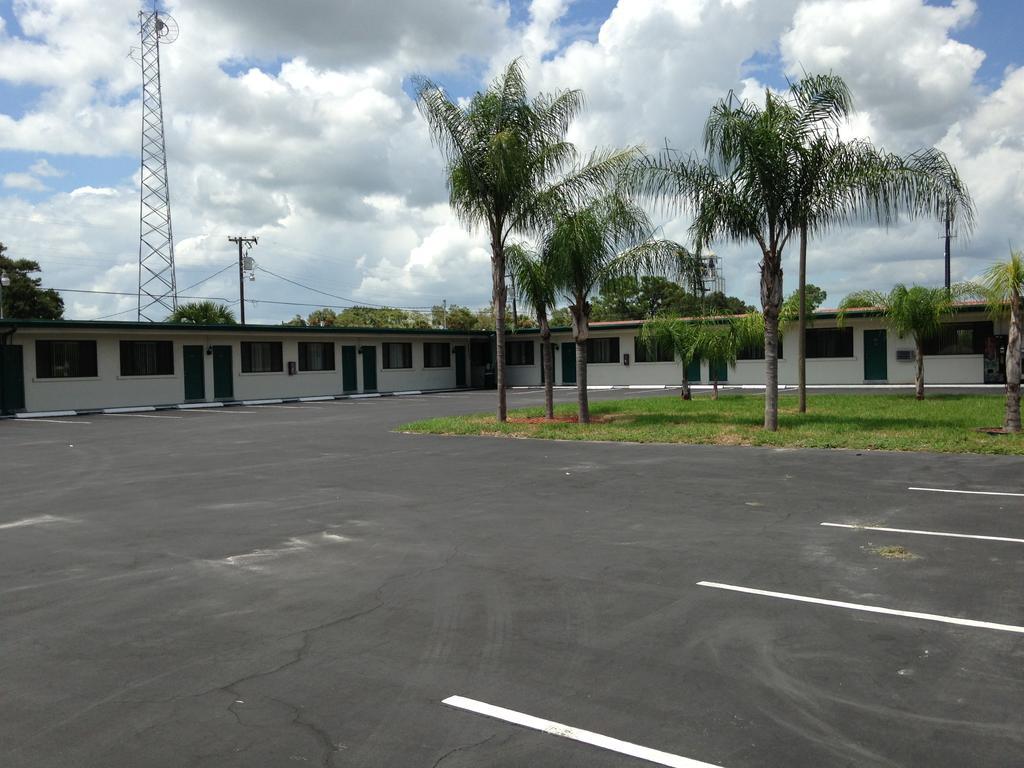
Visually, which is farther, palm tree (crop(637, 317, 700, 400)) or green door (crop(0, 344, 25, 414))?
green door (crop(0, 344, 25, 414))

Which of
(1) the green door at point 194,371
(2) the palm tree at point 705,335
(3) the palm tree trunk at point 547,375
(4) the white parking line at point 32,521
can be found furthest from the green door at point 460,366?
(4) the white parking line at point 32,521

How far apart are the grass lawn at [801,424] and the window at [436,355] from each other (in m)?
18.2

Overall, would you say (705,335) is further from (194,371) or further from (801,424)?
(194,371)

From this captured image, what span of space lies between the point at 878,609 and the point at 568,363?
36.4 m

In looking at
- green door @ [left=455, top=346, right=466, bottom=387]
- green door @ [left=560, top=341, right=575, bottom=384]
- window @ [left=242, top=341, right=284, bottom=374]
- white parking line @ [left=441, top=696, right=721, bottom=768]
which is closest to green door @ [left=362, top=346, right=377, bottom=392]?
window @ [left=242, top=341, right=284, bottom=374]

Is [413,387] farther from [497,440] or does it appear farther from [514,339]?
[497,440]

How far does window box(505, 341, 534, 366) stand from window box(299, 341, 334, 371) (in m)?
10.1

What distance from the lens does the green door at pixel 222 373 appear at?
3359cm

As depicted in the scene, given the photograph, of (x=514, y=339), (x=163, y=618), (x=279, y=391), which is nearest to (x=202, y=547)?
(x=163, y=618)

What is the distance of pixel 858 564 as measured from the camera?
689cm

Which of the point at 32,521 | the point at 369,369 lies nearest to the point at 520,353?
the point at 369,369

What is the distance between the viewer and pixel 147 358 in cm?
3161

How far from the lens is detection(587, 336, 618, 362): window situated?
131ft

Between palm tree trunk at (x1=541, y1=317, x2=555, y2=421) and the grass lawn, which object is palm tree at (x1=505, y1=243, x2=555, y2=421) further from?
the grass lawn
